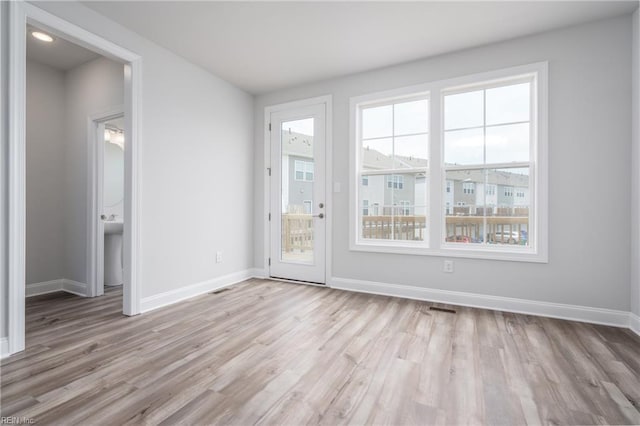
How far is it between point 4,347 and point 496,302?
3947 mm

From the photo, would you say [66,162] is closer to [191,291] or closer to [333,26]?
[191,291]

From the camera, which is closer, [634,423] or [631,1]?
[634,423]

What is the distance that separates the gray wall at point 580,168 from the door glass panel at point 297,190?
1.85 m

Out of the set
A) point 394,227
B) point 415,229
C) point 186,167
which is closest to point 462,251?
point 415,229

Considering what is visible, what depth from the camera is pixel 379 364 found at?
1.93 meters

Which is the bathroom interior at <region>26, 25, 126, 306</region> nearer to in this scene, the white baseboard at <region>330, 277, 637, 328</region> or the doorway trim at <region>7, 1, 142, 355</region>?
the doorway trim at <region>7, 1, 142, 355</region>

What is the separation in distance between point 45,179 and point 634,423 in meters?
5.39

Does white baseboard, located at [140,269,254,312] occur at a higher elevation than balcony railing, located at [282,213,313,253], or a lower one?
lower

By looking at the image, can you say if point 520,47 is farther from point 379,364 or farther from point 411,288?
point 379,364

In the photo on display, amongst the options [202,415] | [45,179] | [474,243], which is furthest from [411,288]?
[45,179]

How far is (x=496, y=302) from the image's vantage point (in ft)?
9.75

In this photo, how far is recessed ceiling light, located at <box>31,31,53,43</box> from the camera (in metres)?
2.90

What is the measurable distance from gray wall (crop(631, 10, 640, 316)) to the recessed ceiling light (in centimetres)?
524

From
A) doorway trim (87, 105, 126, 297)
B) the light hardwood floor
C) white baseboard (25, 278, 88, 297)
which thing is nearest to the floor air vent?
the light hardwood floor
